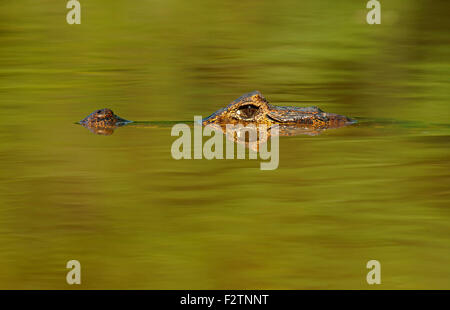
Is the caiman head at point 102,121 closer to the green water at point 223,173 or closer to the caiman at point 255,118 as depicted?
the caiman at point 255,118

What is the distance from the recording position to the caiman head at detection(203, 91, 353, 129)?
5.86 metres

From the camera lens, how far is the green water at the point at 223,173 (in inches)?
140

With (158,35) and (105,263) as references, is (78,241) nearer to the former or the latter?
(105,263)

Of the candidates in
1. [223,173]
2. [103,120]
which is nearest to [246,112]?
[103,120]

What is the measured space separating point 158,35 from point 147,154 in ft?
16.5

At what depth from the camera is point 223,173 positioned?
15.4 ft

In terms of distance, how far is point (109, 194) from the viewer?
14.2ft

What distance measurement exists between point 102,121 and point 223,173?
62.9 inches

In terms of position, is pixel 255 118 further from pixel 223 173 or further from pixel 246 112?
pixel 223 173

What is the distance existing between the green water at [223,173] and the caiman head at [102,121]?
13 cm

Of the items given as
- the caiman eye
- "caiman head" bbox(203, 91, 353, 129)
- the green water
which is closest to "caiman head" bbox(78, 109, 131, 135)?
the green water

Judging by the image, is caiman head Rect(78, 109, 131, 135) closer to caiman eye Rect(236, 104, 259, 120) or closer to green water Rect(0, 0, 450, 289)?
green water Rect(0, 0, 450, 289)

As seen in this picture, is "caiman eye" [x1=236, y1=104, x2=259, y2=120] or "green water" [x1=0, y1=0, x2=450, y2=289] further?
"caiman eye" [x1=236, y1=104, x2=259, y2=120]

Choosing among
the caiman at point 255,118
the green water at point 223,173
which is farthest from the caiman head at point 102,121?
the green water at point 223,173
